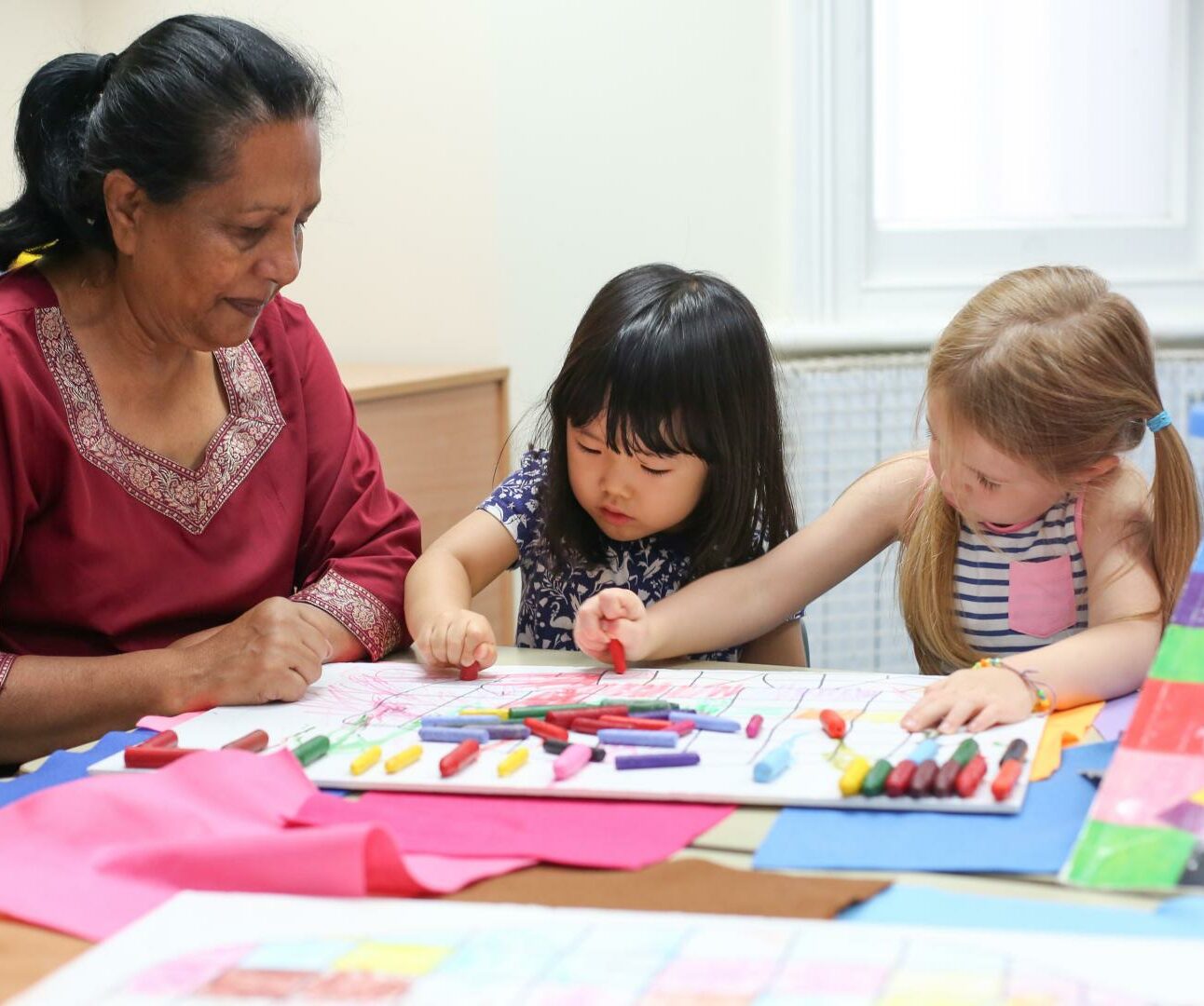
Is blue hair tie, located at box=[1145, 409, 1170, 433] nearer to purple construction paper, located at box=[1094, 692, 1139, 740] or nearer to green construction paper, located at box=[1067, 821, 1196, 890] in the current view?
purple construction paper, located at box=[1094, 692, 1139, 740]

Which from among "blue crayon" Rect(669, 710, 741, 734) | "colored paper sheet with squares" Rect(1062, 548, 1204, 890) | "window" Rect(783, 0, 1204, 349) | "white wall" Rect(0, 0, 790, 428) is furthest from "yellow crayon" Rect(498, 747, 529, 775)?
"window" Rect(783, 0, 1204, 349)

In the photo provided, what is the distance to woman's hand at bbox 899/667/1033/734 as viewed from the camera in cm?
94

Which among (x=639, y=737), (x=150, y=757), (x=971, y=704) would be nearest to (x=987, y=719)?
(x=971, y=704)

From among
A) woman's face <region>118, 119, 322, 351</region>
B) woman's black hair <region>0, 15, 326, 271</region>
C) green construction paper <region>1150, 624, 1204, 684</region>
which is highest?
woman's black hair <region>0, 15, 326, 271</region>

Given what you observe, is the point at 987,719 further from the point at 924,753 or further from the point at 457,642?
the point at 457,642

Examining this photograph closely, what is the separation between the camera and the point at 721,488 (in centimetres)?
141

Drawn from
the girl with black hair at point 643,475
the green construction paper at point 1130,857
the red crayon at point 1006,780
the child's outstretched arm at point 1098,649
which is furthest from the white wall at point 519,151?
the green construction paper at point 1130,857

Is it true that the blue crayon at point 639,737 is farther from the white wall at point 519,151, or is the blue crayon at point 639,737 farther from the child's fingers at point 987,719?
the white wall at point 519,151

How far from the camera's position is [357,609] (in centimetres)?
130

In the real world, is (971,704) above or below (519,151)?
below

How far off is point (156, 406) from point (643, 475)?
450mm

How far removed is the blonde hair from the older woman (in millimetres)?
571

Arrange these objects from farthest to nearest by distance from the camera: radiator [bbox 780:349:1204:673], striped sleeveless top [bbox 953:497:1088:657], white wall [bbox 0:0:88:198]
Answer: radiator [bbox 780:349:1204:673] < white wall [bbox 0:0:88:198] < striped sleeveless top [bbox 953:497:1088:657]

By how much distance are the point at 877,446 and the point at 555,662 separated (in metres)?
1.41
